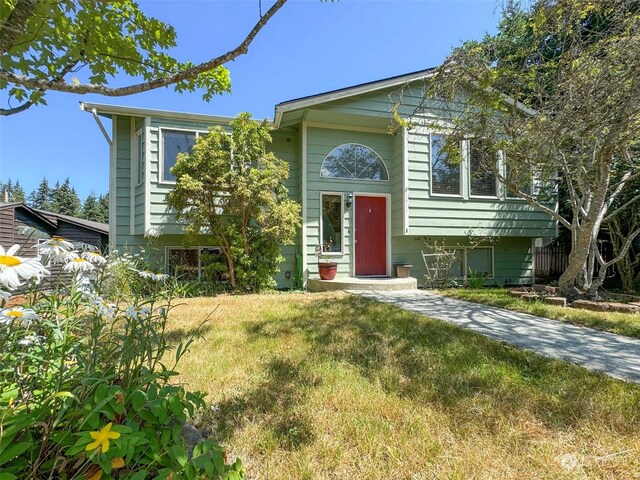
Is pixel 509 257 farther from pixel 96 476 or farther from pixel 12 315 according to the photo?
pixel 12 315

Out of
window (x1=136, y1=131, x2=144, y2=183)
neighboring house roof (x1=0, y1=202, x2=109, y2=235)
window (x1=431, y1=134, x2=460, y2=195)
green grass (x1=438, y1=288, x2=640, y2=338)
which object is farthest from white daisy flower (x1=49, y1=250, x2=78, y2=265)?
neighboring house roof (x1=0, y1=202, x2=109, y2=235)

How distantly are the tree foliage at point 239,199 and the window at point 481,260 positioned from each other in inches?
206

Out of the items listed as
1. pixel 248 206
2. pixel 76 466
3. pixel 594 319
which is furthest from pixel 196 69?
pixel 594 319

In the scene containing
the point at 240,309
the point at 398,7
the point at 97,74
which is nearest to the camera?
the point at 97,74

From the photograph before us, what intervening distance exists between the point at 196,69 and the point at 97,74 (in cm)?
206

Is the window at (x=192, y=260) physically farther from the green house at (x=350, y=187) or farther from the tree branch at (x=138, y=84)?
the tree branch at (x=138, y=84)

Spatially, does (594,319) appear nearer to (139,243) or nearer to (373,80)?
(373,80)

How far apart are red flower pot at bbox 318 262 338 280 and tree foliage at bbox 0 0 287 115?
4.48 metres

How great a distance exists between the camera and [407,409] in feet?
6.55

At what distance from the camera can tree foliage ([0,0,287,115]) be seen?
1.84 metres

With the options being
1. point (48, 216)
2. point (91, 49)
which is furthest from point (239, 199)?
point (48, 216)

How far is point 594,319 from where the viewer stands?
A: 13.7 ft

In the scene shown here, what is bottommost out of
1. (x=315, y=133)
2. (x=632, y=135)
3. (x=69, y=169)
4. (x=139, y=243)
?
(x=139, y=243)

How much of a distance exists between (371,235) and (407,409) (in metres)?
6.33
